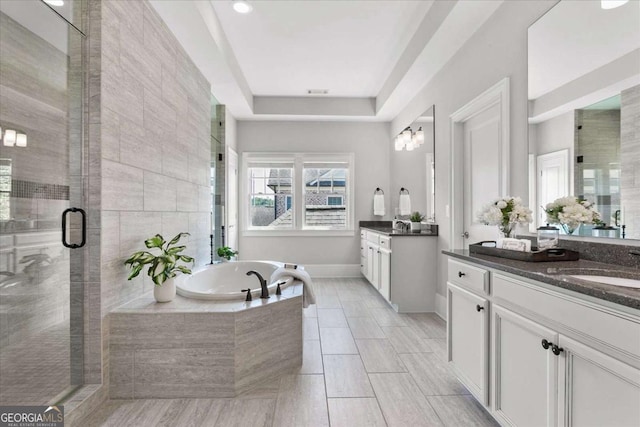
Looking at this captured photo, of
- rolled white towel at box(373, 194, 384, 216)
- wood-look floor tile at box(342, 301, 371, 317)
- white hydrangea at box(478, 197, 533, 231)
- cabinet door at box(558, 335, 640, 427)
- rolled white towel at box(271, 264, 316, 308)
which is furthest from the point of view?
rolled white towel at box(373, 194, 384, 216)

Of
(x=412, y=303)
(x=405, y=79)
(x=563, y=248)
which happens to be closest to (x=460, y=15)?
(x=405, y=79)

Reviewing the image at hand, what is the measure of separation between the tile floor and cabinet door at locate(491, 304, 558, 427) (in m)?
0.34

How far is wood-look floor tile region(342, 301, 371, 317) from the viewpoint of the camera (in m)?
3.64

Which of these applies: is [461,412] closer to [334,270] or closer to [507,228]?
[507,228]

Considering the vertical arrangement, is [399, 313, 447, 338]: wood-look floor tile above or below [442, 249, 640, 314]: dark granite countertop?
below

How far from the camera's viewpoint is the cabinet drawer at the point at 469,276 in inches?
68.1

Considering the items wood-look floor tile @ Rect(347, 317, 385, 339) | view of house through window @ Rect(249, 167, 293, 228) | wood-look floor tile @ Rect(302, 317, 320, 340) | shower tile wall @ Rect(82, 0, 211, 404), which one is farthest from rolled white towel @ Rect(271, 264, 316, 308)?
view of house through window @ Rect(249, 167, 293, 228)

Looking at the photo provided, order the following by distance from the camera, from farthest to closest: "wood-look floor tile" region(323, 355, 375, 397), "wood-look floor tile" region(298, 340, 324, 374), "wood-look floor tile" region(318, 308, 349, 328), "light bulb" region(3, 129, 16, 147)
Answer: "wood-look floor tile" region(318, 308, 349, 328) < "wood-look floor tile" region(298, 340, 324, 374) < "wood-look floor tile" region(323, 355, 375, 397) < "light bulb" region(3, 129, 16, 147)

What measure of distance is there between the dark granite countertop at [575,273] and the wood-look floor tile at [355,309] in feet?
6.22

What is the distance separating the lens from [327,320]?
3426 mm

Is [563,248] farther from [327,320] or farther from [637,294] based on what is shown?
[327,320]

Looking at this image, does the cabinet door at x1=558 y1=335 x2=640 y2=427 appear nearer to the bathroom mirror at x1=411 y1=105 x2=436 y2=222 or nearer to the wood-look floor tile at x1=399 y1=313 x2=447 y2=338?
the wood-look floor tile at x1=399 y1=313 x2=447 y2=338

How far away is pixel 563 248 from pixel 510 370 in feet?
2.55

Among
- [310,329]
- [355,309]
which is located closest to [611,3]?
[310,329]
